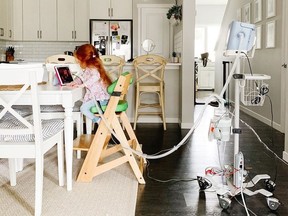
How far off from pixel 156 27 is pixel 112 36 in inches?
35.2

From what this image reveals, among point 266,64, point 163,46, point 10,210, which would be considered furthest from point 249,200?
point 163,46

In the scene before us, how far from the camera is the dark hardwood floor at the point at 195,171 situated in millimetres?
2438

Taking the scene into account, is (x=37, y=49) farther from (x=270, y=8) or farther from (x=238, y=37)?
(x=238, y=37)

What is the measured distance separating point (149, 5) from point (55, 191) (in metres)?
5.51

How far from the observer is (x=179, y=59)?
5.84 m

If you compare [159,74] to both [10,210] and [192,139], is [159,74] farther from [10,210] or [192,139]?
[10,210]

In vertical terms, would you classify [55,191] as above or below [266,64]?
below

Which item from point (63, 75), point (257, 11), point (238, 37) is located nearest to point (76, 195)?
point (63, 75)

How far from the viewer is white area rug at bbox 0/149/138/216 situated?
237 centimetres

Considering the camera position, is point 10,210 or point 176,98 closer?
point 10,210

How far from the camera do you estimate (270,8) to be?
5.61 m

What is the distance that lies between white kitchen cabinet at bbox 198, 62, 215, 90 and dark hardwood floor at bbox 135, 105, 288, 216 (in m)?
6.95

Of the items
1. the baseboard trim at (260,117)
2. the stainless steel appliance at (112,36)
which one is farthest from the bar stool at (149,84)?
the stainless steel appliance at (112,36)

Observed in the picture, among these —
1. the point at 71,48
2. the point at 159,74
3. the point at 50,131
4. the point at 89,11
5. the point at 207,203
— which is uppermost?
the point at 89,11
